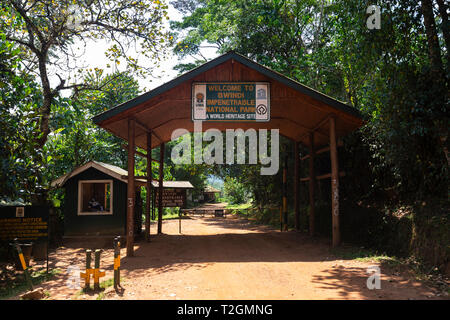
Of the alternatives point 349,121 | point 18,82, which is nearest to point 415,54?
point 349,121

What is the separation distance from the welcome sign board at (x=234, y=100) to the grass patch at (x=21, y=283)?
19.2ft

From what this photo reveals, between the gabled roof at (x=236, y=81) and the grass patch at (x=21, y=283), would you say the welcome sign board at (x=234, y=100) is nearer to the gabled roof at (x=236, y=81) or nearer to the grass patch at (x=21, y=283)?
the gabled roof at (x=236, y=81)

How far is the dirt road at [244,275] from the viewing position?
19.3 feet

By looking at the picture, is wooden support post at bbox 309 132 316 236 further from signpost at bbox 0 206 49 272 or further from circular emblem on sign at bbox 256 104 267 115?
signpost at bbox 0 206 49 272

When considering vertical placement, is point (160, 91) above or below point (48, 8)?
below

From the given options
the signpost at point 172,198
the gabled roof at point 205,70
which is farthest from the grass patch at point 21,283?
the signpost at point 172,198

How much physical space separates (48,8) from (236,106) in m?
8.25

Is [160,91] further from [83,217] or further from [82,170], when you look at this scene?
[83,217]

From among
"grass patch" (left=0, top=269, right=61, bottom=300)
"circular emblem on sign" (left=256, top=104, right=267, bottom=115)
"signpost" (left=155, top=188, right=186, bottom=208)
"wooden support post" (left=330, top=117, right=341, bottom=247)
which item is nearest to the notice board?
"grass patch" (left=0, top=269, right=61, bottom=300)

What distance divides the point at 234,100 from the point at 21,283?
736 centimetres

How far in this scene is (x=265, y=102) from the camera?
10758 millimetres

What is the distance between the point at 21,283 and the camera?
791cm

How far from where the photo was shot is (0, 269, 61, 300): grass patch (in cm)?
701

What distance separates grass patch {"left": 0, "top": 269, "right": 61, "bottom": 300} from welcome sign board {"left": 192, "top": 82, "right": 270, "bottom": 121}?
5844mm
